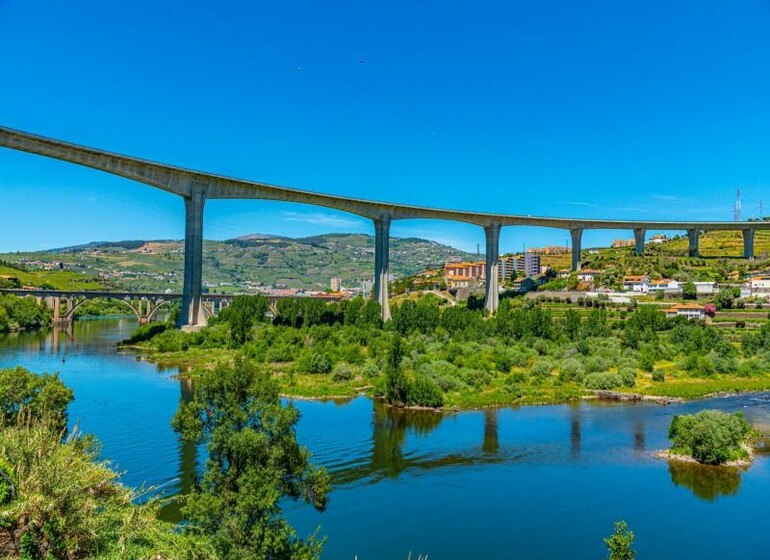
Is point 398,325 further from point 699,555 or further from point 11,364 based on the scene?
point 699,555

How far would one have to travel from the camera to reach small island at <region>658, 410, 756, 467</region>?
19281 millimetres

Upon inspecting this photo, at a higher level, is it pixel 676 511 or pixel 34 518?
pixel 34 518

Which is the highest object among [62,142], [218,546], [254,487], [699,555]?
[62,142]

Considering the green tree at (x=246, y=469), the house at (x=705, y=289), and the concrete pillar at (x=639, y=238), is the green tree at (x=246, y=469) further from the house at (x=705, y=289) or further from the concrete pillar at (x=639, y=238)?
the concrete pillar at (x=639, y=238)

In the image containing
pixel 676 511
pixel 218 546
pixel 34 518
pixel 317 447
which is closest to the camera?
pixel 34 518

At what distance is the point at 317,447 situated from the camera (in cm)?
2053

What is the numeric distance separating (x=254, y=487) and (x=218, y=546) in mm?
1036

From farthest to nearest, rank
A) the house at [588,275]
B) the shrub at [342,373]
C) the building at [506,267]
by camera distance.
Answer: the building at [506,267], the house at [588,275], the shrub at [342,373]

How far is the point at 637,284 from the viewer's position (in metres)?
65.2

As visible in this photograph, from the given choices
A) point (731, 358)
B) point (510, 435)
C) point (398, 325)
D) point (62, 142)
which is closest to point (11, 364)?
point (62, 142)

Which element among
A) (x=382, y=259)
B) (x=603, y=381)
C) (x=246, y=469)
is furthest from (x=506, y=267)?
(x=246, y=469)

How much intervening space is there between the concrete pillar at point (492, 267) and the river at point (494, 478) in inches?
1366

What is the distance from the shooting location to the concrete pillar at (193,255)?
46719mm

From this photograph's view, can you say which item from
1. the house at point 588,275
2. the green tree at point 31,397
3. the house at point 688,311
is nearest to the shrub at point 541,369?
the house at point 688,311
